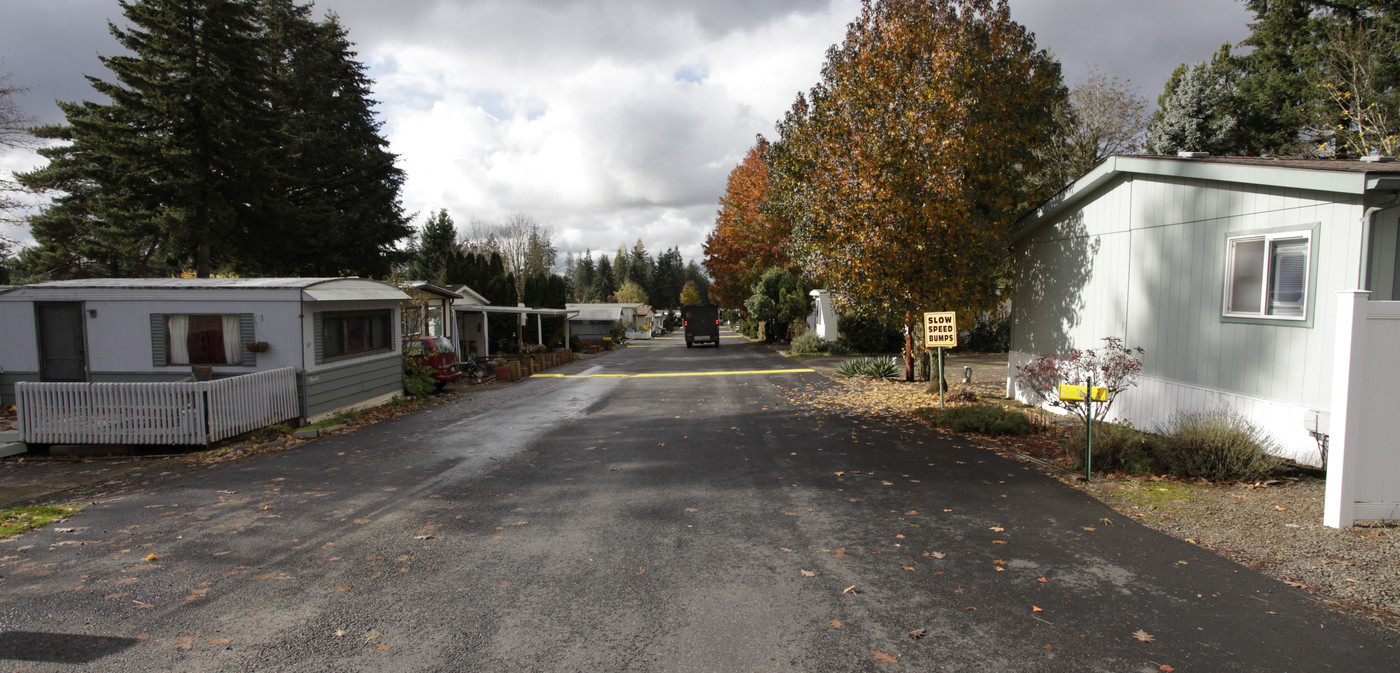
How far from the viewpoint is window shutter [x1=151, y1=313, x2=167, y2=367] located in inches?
466

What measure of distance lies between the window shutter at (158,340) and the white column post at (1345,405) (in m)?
16.5

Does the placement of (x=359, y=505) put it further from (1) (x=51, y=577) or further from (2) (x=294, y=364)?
(2) (x=294, y=364)

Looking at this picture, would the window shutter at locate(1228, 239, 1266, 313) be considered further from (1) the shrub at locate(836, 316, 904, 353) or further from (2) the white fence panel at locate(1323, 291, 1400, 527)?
(1) the shrub at locate(836, 316, 904, 353)

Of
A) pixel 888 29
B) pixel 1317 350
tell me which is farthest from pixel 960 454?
pixel 888 29

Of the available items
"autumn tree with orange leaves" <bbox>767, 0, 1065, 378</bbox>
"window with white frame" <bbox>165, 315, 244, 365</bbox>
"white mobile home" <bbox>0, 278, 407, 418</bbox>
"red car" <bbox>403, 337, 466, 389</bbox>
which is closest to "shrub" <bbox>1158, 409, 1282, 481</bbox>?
"autumn tree with orange leaves" <bbox>767, 0, 1065, 378</bbox>

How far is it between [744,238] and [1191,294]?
103 ft

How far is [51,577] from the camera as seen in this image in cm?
476

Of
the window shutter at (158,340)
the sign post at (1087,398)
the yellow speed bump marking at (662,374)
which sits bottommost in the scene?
the yellow speed bump marking at (662,374)

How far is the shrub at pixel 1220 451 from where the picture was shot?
6.48m

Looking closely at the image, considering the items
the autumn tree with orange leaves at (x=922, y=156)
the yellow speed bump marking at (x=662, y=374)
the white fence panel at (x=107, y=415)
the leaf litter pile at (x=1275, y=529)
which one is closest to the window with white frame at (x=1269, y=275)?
the leaf litter pile at (x=1275, y=529)

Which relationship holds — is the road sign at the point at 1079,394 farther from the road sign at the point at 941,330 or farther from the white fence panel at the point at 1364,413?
the road sign at the point at 941,330

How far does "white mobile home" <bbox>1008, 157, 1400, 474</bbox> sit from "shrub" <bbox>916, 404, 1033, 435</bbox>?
1700 mm

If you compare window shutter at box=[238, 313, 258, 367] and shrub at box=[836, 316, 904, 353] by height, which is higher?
window shutter at box=[238, 313, 258, 367]

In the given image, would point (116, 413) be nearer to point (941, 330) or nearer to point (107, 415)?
point (107, 415)
